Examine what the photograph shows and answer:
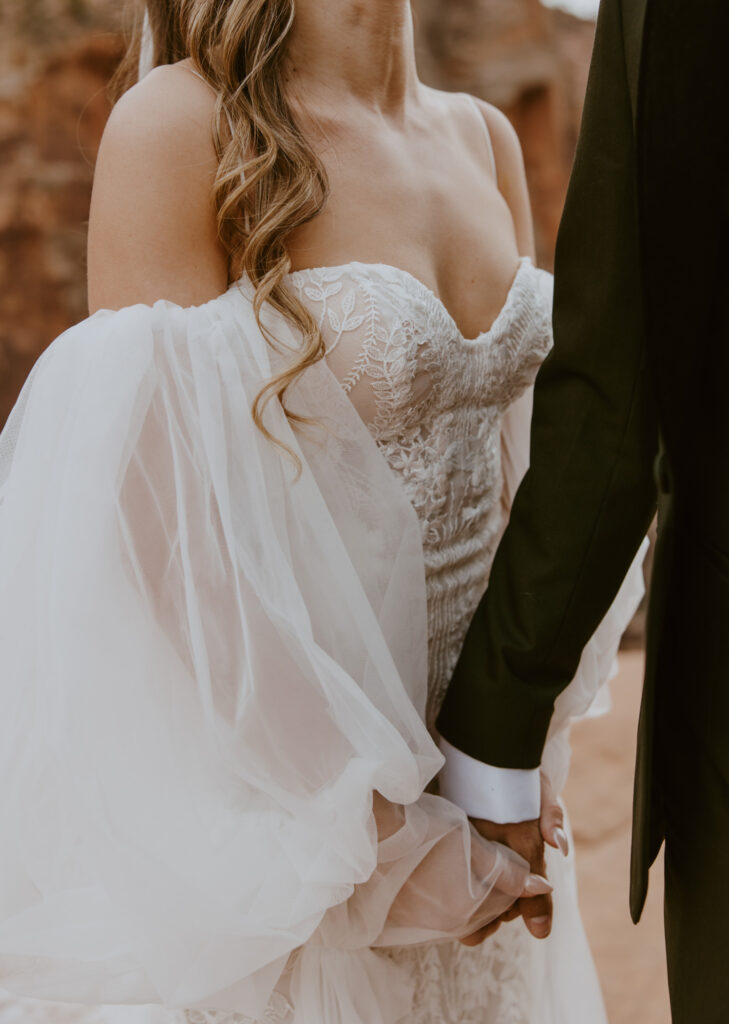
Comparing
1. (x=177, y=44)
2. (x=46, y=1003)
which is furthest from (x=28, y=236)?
(x=46, y=1003)

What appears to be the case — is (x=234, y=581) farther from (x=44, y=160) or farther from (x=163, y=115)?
(x=44, y=160)

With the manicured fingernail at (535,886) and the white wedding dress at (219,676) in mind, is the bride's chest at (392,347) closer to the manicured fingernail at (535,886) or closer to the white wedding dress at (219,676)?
the white wedding dress at (219,676)

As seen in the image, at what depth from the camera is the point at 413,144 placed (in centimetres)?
117

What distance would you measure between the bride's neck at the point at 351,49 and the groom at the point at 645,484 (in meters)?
0.39

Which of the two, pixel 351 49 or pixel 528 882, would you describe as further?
pixel 351 49

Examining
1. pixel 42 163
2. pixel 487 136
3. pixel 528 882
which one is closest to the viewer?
pixel 528 882

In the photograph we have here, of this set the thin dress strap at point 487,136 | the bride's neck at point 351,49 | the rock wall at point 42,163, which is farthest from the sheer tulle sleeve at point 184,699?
the rock wall at point 42,163

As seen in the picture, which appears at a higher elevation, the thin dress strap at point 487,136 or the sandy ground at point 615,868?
the thin dress strap at point 487,136

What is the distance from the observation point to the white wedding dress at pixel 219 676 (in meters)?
0.84

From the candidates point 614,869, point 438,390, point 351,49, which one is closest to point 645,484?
point 438,390

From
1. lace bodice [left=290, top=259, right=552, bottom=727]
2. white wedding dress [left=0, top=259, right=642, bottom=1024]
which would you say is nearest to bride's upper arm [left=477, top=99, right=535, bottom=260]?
lace bodice [left=290, top=259, right=552, bottom=727]

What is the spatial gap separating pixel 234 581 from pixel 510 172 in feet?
2.67

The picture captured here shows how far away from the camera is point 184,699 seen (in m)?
0.88

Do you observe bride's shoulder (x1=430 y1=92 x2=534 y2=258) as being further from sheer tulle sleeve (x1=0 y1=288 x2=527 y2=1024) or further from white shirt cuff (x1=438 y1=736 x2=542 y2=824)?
white shirt cuff (x1=438 y1=736 x2=542 y2=824)
